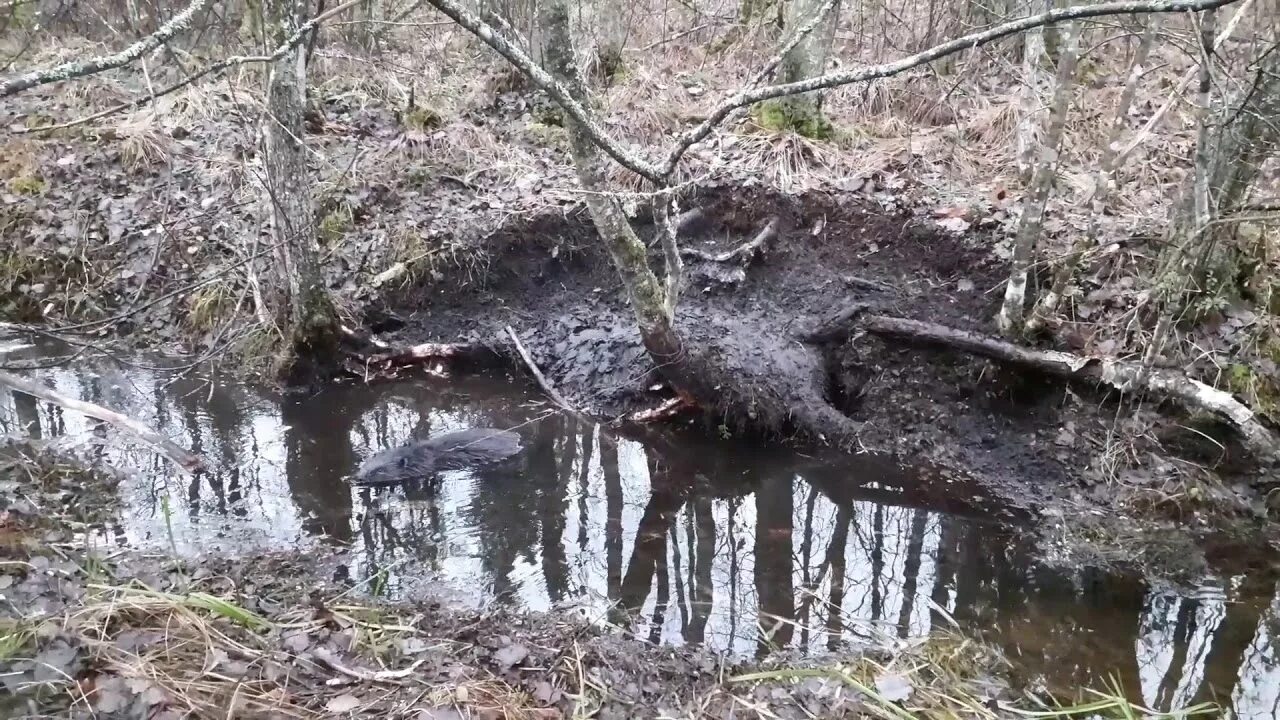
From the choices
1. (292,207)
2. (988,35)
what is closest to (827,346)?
(988,35)

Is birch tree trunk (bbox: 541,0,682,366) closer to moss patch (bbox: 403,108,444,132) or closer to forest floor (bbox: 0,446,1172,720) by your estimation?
forest floor (bbox: 0,446,1172,720)

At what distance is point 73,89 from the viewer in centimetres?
805

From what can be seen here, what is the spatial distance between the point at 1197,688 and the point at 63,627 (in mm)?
4794

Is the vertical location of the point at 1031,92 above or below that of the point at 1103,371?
above

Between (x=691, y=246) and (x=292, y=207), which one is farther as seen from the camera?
(x=691, y=246)

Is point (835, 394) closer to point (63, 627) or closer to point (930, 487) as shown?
point (930, 487)

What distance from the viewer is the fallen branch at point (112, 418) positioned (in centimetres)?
395

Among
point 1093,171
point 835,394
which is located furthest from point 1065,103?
point 835,394

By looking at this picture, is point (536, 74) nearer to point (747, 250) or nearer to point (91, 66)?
point (91, 66)

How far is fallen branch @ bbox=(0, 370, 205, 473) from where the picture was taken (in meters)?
3.95

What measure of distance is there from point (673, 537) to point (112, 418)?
324cm

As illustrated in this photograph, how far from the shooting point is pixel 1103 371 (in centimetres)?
488

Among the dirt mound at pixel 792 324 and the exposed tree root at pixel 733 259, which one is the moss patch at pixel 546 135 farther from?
the exposed tree root at pixel 733 259

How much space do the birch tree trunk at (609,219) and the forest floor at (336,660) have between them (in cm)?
212
